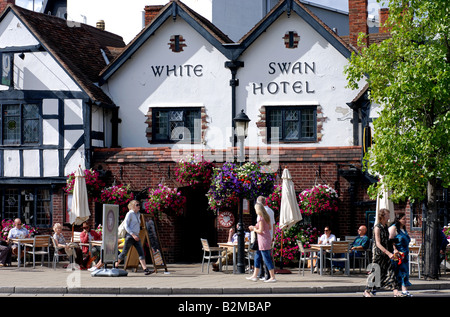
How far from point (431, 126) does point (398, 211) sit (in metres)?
4.84

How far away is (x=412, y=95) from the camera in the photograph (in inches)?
762

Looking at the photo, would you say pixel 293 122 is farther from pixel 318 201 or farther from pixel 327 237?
pixel 327 237

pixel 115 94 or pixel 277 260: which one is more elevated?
pixel 115 94

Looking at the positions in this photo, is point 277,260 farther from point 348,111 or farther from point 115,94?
point 115,94

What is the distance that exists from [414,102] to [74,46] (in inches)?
549

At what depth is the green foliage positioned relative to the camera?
18.9m

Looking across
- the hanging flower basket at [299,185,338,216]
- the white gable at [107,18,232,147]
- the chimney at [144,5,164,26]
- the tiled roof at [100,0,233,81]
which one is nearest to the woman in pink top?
the hanging flower basket at [299,185,338,216]

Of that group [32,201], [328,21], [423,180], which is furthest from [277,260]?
[328,21]

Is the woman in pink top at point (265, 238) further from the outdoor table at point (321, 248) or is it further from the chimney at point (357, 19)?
the chimney at point (357, 19)

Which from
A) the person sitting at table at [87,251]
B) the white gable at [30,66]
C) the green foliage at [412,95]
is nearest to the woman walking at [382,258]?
the green foliage at [412,95]

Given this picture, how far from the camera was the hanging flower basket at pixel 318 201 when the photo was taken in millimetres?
23516

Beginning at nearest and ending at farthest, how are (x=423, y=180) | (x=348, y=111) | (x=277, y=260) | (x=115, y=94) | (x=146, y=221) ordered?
(x=423, y=180)
(x=146, y=221)
(x=277, y=260)
(x=348, y=111)
(x=115, y=94)

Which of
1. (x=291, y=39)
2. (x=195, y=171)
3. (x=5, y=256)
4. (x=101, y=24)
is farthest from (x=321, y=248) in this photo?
(x=101, y=24)

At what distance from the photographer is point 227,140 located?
1071 inches
